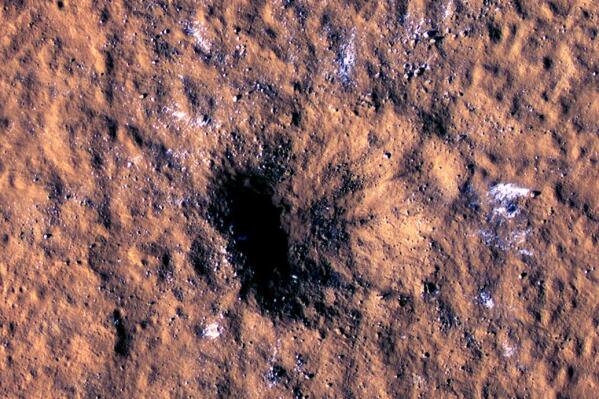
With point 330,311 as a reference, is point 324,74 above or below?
above

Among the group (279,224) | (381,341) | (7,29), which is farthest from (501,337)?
(7,29)

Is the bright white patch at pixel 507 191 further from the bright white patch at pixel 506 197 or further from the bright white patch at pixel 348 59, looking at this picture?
the bright white patch at pixel 348 59

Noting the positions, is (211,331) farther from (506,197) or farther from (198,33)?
(506,197)

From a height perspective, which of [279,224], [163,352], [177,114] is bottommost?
[163,352]

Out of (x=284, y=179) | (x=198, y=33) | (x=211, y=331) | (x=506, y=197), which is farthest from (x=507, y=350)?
(x=198, y=33)

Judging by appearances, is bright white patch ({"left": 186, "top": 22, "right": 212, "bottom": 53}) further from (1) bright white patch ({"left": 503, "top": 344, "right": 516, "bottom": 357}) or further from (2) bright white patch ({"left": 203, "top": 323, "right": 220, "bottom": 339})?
(1) bright white patch ({"left": 503, "top": 344, "right": 516, "bottom": 357})

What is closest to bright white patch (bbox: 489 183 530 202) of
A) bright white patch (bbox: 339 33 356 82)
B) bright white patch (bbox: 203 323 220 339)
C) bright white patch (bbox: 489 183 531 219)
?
bright white patch (bbox: 489 183 531 219)

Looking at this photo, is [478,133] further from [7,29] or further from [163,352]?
[7,29]

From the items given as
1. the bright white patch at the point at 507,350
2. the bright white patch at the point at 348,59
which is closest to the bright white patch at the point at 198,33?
the bright white patch at the point at 348,59
